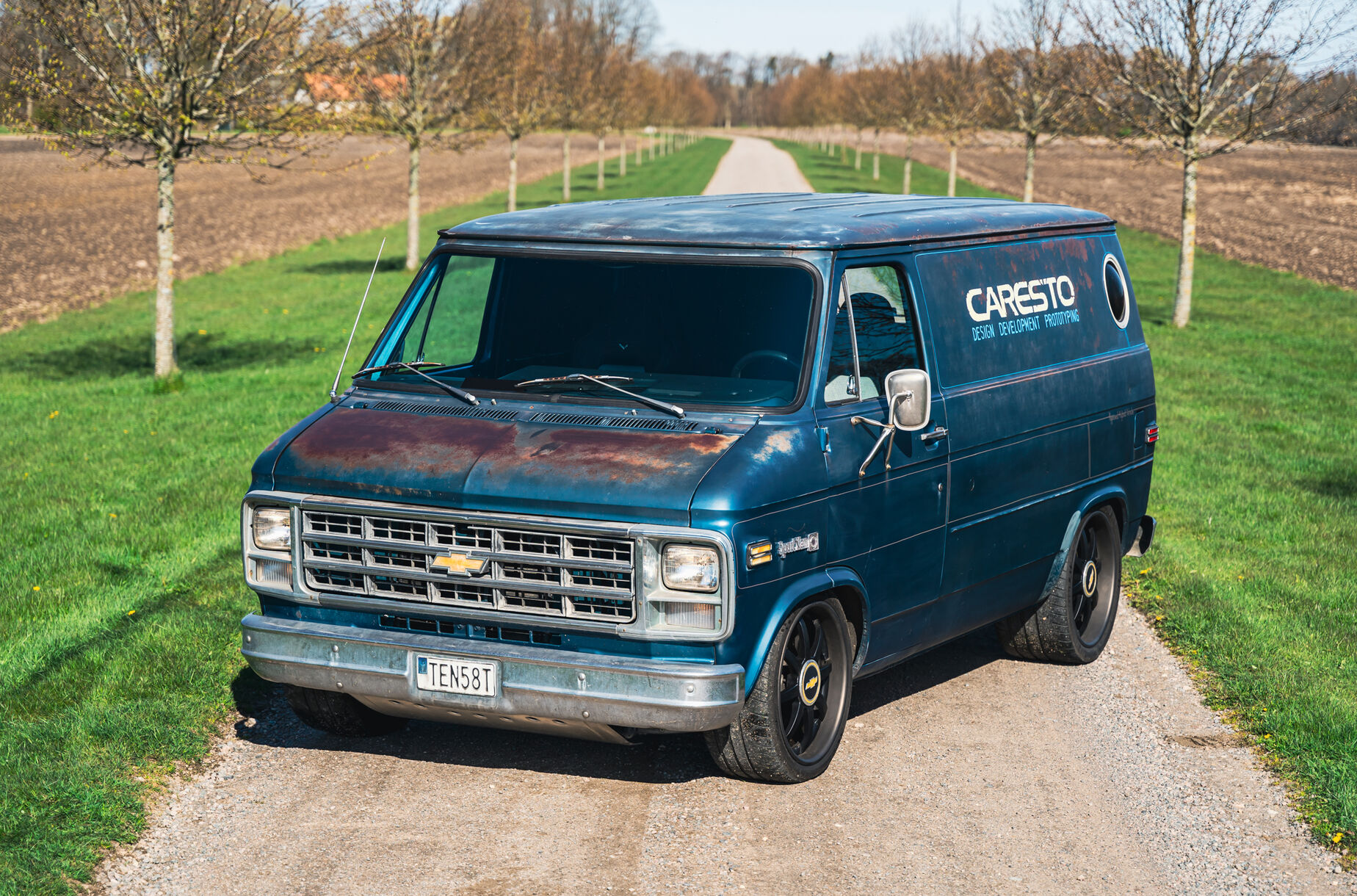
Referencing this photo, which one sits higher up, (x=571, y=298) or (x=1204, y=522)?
(x=571, y=298)

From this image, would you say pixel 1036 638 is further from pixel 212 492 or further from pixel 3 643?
pixel 212 492

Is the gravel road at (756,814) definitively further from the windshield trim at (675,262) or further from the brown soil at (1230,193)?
the brown soil at (1230,193)

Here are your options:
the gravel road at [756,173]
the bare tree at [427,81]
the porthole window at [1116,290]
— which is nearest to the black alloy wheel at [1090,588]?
Result: the porthole window at [1116,290]

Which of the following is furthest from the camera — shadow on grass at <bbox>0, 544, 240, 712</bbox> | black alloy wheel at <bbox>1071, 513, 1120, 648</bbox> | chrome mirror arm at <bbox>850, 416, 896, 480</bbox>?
black alloy wheel at <bbox>1071, 513, 1120, 648</bbox>

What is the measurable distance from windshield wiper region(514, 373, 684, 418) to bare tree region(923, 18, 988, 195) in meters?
37.2

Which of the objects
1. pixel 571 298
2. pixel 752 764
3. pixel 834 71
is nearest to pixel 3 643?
pixel 571 298

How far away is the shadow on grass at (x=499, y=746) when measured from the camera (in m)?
5.90

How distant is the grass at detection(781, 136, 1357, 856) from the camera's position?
20.9 ft

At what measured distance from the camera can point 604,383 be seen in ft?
18.7

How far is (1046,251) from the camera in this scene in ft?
24.1

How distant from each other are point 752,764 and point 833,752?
1.48 ft

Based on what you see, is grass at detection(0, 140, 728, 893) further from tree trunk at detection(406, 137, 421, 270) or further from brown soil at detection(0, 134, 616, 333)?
tree trunk at detection(406, 137, 421, 270)

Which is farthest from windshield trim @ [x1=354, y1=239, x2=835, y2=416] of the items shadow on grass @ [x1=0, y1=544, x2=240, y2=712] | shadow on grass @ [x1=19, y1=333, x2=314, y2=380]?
shadow on grass @ [x1=19, y1=333, x2=314, y2=380]

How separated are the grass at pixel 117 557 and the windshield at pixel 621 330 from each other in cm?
189
